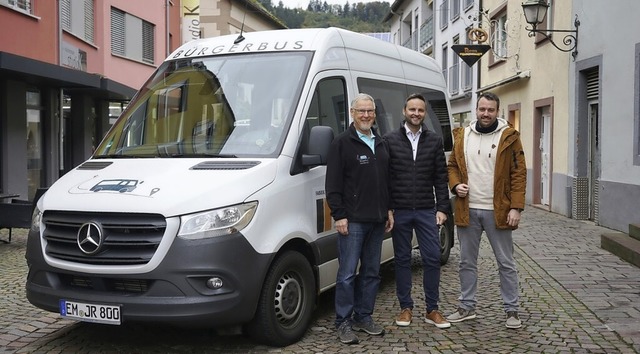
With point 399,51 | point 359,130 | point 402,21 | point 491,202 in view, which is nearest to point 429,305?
point 491,202

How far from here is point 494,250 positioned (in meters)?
5.62

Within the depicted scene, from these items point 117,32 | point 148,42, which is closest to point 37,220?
point 117,32

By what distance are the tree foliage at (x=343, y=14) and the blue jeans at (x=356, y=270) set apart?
32.5m

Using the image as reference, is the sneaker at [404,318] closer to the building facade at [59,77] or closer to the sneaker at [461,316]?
the sneaker at [461,316]

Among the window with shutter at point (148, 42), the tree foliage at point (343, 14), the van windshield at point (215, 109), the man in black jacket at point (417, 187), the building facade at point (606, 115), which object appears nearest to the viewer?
the van windshield at point (215, 109)

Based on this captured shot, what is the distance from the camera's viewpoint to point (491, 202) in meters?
5.49

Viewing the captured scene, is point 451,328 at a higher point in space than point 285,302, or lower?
lower

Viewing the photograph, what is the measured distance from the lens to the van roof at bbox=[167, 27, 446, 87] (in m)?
5.76

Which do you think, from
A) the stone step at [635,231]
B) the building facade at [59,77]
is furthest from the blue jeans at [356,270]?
the building facade at [59,77]

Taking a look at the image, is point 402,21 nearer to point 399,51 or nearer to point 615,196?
point 615,196

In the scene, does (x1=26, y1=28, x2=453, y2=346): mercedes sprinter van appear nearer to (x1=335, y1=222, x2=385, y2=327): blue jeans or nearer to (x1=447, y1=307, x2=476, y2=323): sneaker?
(x1=335, y1=222, x2=385, y2=327): blue jeans

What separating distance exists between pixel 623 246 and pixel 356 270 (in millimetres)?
5226

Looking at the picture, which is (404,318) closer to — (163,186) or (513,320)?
(513,320)

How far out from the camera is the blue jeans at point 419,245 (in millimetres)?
5406
